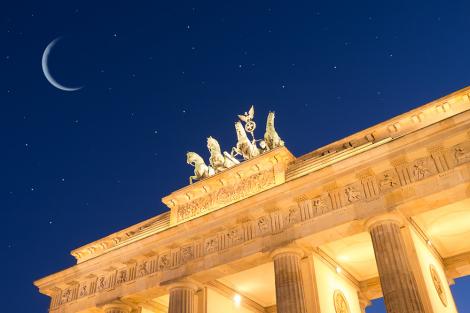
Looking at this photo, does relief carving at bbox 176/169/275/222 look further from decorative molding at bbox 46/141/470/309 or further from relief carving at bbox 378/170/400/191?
relief carving at bbox 378/170/400/191

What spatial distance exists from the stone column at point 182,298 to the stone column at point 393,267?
9.20m

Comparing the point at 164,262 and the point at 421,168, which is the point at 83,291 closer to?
the point at 164,262

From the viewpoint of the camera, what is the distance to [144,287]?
25781 mm

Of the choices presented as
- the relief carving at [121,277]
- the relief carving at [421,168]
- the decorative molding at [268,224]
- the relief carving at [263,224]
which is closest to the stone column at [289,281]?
the decorative molding at [268,224]

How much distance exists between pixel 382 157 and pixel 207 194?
9.88 metres

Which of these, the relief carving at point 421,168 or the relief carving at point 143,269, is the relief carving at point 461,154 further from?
the relief carving at point 143,269

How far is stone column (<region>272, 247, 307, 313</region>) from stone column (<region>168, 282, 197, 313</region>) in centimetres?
480

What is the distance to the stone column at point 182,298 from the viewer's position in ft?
79.5

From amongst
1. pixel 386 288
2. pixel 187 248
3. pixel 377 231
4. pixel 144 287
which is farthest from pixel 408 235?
pixel 144 287

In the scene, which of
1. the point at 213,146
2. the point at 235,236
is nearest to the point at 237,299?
the point at 235,236

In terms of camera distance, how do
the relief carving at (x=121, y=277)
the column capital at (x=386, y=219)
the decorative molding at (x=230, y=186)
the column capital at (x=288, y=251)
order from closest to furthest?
1. the column capital at (x=386, y=219)
2. the column capital at (x=288, y=251)
3. the decorative molding at (x=230, y=186)
4. the relief carving at (x=121, y=277)

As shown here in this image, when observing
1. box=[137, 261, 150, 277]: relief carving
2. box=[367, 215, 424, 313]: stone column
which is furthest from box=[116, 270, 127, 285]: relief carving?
box=[367, 215, 424, 313]: stone column

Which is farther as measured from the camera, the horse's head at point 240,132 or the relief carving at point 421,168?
the horse's head at point 240,132

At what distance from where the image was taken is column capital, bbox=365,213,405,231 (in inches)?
808
